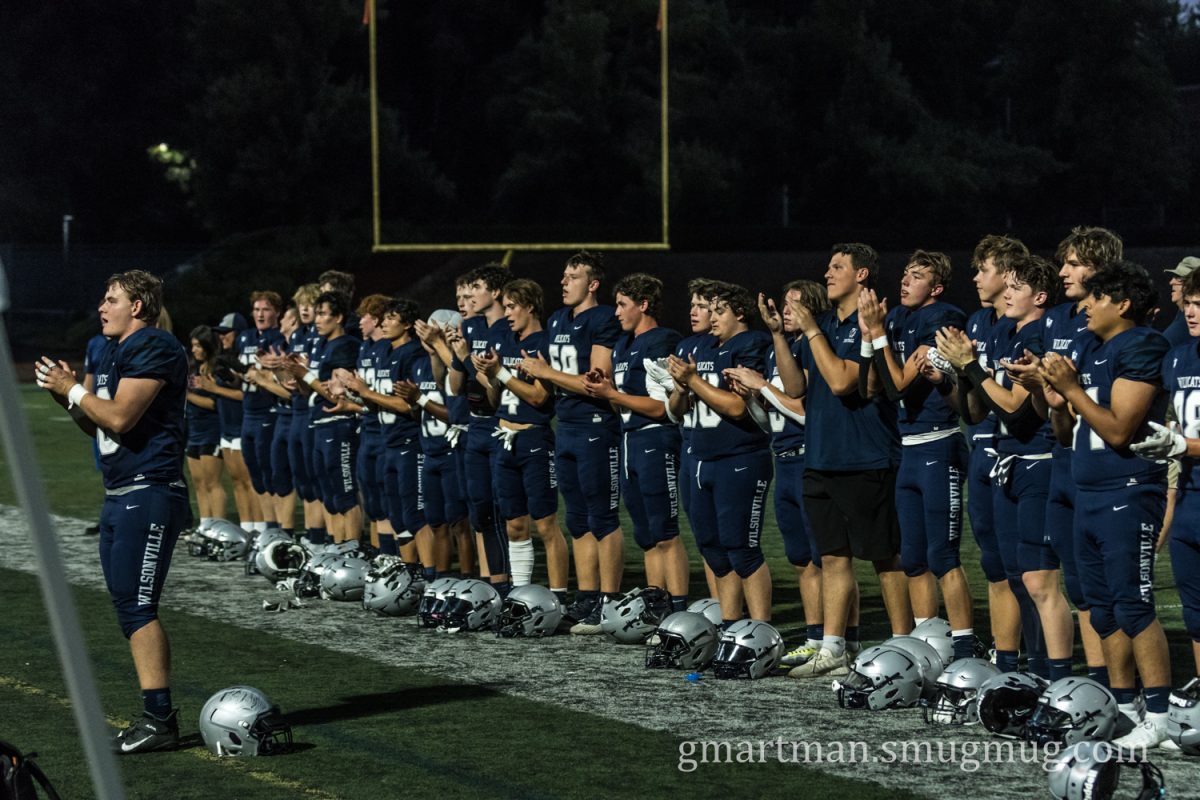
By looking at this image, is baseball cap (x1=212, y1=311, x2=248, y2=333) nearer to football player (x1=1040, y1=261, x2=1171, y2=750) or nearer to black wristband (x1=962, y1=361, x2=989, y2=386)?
black wristband (x1=962, y1=361, x2=989, y2=386)

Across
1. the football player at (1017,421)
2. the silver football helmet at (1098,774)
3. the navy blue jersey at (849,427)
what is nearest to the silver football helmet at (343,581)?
the navy blue jersey at (849,427)

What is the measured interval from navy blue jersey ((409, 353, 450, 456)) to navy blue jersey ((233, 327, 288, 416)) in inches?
103

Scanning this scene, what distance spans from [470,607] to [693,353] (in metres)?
2.00

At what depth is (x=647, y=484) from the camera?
10.1 meters

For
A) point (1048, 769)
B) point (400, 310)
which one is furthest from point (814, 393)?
point (400, 310)

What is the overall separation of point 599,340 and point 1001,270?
9.71 feet

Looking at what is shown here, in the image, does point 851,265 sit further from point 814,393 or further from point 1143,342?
point 1143,342

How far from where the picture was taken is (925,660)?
7.94 metres

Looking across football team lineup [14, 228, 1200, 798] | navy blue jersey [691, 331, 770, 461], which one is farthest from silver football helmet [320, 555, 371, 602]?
navy blue jersey [691, 331, 770, 461]

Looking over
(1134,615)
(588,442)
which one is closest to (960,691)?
(1134,615)

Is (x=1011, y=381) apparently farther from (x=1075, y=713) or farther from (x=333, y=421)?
(x=333, y=421)

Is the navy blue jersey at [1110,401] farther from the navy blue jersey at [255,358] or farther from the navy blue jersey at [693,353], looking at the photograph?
the navy blue jersey at [255,358]

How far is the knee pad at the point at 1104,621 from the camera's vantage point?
7.11m

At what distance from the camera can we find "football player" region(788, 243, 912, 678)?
28.3ft
